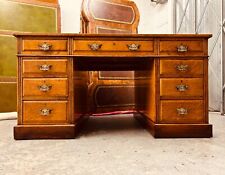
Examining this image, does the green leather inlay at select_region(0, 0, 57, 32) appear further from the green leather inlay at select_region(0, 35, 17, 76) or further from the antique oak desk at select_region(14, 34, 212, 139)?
the antique oak desk at select_region(14, 34, 212, 139)

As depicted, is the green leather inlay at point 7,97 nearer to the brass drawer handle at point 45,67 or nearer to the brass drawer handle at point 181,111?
the brass drawer handle at point 45,67

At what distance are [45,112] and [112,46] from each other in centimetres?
67

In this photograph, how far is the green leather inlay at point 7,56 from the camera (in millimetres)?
2787

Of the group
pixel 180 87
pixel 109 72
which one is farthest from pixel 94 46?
pixel 109 72

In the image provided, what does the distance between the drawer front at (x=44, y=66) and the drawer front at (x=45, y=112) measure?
212 millimetres

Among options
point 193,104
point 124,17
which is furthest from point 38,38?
point 124,17

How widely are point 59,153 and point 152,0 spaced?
3793mm

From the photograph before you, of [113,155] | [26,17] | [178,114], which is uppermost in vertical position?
[26,17]

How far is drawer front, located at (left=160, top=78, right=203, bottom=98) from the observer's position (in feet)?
5.81

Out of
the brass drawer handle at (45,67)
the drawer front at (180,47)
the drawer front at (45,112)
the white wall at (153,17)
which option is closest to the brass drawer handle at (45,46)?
the brass drawer handle at (45,67)

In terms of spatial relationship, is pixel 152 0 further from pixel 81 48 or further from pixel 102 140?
pixel 102 140

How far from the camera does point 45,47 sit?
173 cm

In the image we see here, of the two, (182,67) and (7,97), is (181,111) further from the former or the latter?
(7,97)

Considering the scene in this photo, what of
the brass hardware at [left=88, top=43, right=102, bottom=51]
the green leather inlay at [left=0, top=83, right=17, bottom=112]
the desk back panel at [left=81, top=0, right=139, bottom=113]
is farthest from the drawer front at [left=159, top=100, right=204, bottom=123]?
the green leather inlay at [left=0, top=83, right=17, bottom=112]
